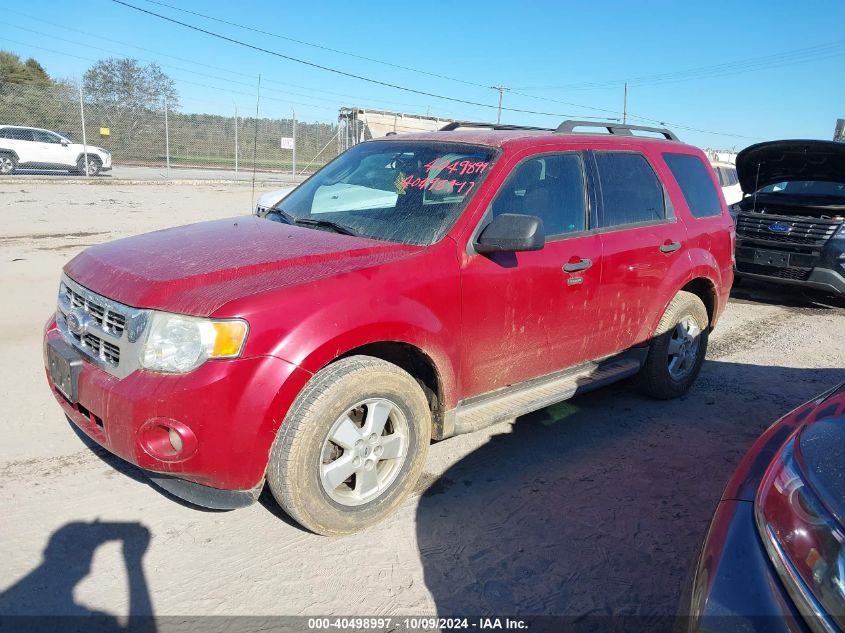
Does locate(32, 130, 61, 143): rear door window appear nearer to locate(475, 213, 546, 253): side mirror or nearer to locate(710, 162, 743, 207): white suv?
locate(710, 162, 743, 207): white suv

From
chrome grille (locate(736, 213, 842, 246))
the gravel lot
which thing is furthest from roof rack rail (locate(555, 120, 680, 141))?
the gravel lot

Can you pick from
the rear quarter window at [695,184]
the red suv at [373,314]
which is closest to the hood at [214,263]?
the red suv at [373,314]

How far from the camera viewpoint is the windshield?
11.2 ft

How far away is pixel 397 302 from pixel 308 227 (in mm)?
998

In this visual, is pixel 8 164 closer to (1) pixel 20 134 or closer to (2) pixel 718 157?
(1) pixel 20 134

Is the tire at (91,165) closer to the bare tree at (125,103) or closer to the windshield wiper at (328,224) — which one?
the bare tree at (125,103)

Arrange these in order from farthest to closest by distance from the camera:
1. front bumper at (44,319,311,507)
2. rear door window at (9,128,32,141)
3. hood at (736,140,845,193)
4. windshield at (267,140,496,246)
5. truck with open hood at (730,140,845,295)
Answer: rear door window at (9,128,32,141) < truck with open hood at (730,140,845,295) < hood at (736,140,845,193) < windshield at (267,140,496,246) < front bumper at (44,319,311,507)

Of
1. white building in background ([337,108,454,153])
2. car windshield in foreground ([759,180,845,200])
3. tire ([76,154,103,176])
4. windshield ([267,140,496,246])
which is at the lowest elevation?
tire ([76,154,103,176])

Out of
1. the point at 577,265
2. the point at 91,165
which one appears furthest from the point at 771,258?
the point at 91,165

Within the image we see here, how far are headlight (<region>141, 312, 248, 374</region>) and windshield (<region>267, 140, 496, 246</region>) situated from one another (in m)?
1.11

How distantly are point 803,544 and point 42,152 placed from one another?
23.9 meters

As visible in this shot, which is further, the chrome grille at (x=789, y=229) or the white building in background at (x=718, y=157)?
the white building in background at (x=718, y=157)

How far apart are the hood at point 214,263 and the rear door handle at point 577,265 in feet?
3.37

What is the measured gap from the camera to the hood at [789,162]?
25.2 feet
